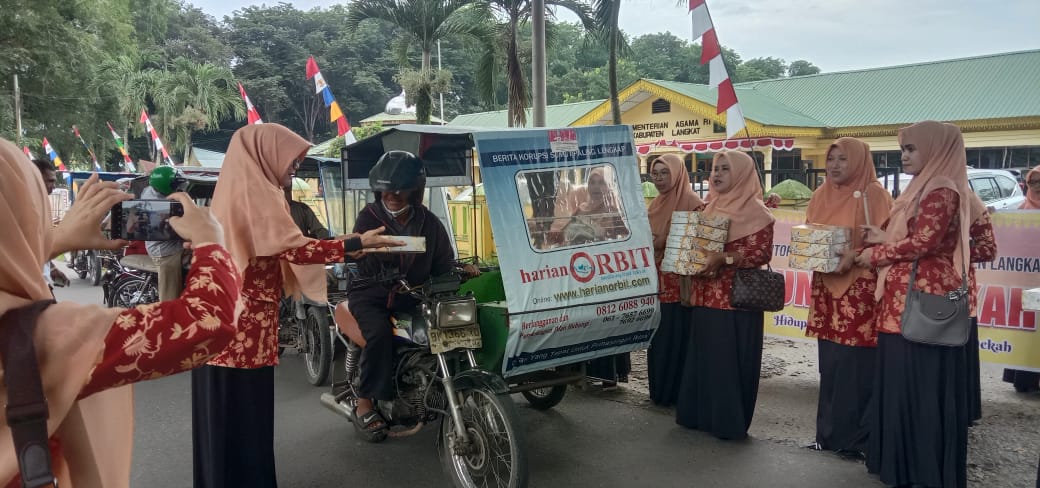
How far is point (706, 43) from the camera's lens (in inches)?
237

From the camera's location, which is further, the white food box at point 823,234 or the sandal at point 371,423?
the sandal at point 371,423

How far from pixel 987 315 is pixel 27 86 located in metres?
27.5

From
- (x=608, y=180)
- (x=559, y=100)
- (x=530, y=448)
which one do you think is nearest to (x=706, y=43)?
(x=608, y=180)

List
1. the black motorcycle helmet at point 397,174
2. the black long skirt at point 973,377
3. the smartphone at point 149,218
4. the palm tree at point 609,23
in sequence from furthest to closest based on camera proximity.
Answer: the palm tree at point 609,23, the black long skirt at point 973,377, the black motorcycle helmet at point 397,174, the smartphone at point 149,218

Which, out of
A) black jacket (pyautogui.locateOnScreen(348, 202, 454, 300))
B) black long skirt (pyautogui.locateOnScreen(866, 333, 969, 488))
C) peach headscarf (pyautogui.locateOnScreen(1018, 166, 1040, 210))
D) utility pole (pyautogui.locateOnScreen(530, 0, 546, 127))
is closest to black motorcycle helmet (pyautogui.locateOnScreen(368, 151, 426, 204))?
black jacket (pyautogui.locateOnScreen(348, 202, 454, 300))

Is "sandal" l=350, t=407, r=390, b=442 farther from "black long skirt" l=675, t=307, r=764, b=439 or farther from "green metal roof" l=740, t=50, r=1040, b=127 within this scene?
"green metal roof" l=740, t=50, r=1040, b=127

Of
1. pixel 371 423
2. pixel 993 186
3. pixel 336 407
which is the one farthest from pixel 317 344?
pixel 993 186

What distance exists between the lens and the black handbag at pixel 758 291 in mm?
4613

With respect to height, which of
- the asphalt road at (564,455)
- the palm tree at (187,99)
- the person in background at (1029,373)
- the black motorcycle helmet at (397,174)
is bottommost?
the asphalt road at (564,455)

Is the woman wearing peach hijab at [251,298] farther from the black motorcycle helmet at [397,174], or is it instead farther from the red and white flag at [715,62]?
the red and white flag at [715,62]

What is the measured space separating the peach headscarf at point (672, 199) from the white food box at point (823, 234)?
1.26m

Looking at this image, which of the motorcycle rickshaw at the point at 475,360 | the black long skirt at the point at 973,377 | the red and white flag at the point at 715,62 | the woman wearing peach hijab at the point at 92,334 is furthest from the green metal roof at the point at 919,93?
the woman wearing peach hijab at the point at 92,334

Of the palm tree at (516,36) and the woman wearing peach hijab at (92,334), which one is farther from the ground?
the palm tree at (516,36)

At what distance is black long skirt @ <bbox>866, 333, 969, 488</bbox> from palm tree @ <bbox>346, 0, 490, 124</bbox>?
1069 cm
